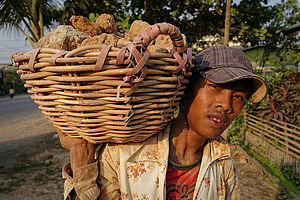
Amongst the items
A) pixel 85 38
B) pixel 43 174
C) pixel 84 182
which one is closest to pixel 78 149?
pixel 84 182

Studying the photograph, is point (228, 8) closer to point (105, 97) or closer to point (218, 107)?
point (218, 107)

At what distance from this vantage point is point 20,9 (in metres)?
5.21

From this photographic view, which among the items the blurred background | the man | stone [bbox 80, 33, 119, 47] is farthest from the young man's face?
the blurred background

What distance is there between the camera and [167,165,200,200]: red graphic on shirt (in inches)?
51.5

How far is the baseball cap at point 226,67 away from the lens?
1073 millimetres

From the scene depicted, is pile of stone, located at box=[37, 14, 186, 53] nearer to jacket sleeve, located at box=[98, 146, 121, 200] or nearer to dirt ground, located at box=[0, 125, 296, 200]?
jacket sleeve, located at box=[98, 146, 121, 200]

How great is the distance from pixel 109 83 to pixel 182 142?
0.77 m

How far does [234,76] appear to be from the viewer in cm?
103

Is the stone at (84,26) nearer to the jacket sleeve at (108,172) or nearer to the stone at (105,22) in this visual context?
the stone at (105,22)

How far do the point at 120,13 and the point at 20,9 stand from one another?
2.78 metres

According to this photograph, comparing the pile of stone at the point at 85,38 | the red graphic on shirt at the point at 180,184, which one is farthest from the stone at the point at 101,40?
the red graphic on shirt at the point at 180,184

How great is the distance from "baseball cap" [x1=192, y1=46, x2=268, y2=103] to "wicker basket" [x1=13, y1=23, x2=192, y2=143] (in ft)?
0.88

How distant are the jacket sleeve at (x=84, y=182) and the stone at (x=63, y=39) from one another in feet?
2.06

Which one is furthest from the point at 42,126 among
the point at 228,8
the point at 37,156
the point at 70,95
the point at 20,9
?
the point at 70,95
